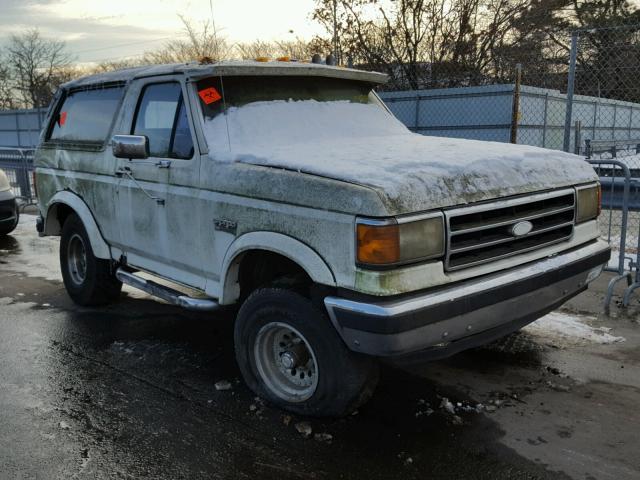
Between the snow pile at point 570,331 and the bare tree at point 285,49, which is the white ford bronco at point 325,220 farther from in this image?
the bare tree at point 285,49

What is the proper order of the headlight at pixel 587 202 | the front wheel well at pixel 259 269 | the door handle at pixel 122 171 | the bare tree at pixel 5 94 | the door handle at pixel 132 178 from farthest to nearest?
the bare tree at pixel 5 94 → the door handle at pixel 122 171 → the door handle at pixel 132 178 → the headlight at pixel 587 202 → the front wheel well at pixel 259 269

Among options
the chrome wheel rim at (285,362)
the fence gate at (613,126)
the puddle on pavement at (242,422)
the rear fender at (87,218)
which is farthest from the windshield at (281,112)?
the fence gate at (613,126)

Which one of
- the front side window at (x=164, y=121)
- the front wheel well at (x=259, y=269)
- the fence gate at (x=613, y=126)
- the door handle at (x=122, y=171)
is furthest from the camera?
the fence gate at (x=613, y=126)

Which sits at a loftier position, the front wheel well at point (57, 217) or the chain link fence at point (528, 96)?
the chain link fence at point (528, 96)

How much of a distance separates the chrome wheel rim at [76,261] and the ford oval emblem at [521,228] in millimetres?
4108

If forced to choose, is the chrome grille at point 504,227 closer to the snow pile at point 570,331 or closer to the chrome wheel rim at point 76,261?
the snow pile at point 570,331

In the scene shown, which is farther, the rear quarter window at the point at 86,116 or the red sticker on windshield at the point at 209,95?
the rear quarter window at the point at 86,116

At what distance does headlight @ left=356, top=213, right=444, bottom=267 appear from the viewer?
291 centimetres

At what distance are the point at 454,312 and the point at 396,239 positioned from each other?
1.70 feet

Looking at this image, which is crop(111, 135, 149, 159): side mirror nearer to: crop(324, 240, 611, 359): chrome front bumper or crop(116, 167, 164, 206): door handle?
crop(116, 167, 164, 206): door handle

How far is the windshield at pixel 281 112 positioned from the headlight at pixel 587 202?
152 cm

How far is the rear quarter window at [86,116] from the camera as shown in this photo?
510cm

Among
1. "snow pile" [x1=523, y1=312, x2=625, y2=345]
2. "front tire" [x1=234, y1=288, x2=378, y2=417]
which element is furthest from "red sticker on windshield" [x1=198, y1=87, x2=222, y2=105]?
"snow pile" [x1=523, y1=312, x2=625, y2=345]

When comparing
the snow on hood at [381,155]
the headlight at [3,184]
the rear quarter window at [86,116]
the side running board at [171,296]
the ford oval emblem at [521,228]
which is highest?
the rear quarter window at [86,116]
